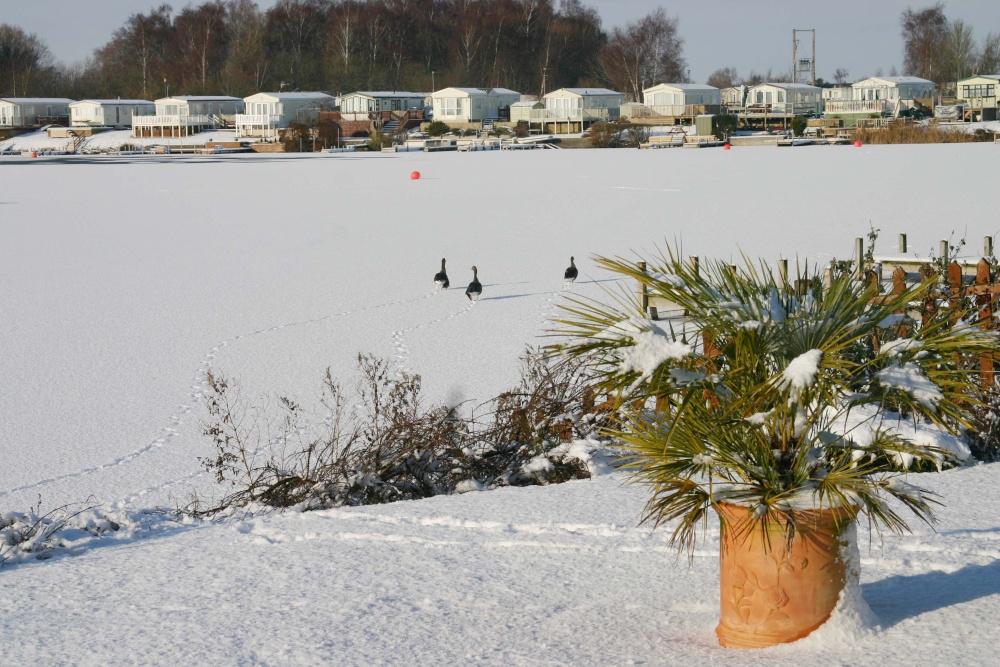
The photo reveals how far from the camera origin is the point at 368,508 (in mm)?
5715

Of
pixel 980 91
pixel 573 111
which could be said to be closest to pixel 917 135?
pixel 573 111

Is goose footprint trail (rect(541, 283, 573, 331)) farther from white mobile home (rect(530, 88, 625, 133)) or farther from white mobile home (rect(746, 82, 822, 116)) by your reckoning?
white mobile home (rect(746, 82, 822, 116))

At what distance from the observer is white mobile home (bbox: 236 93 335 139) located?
8862cm

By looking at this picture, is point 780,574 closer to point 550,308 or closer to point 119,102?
point 550,308

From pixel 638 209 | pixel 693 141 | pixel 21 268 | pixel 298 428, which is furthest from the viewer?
pixel 693 141

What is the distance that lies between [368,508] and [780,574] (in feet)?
8.64

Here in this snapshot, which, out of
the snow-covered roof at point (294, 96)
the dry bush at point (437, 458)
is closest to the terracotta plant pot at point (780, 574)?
the dry bush at point (437, 458)

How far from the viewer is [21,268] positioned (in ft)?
57.2

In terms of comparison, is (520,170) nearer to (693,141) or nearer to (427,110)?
(693,141)

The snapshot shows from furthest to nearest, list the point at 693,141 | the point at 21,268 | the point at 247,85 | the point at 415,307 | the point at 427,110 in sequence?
the point at 247,85, the point at 427,110, the point at 693,141, the point at 21,268, the point at 415,307

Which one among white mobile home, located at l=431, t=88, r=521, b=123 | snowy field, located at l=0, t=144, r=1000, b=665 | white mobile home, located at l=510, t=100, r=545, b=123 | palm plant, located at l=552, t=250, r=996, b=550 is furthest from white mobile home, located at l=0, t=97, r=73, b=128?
palm plant, located at l=552, t=250, r=996, b=550

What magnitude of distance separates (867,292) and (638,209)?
67.8 ft

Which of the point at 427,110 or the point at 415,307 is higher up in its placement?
the point at 427,110

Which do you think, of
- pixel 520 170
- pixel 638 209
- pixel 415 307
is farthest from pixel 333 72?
pixel 415 307
